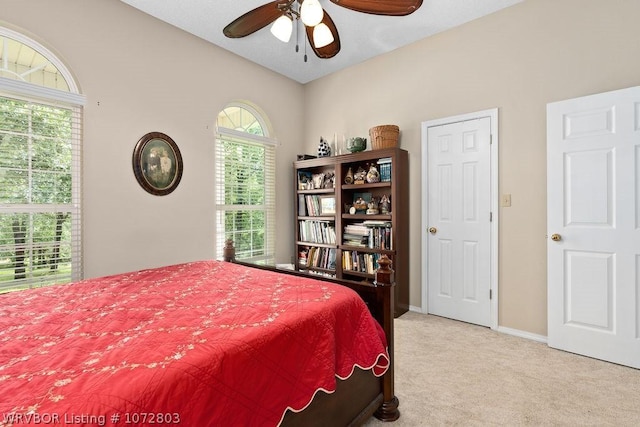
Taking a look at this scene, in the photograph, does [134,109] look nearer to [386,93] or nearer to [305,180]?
[305,180]

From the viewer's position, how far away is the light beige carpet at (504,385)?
1768 mm

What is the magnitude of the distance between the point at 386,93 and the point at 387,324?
2.87 metres

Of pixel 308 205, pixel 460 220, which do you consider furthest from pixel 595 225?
pixel 308 205

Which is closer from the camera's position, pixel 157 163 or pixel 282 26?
pixel 282 26

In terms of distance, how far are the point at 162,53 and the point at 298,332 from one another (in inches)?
120

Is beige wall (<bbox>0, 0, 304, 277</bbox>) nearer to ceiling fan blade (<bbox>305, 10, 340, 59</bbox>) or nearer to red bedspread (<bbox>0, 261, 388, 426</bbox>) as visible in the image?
red bedspread (<bbox>0, 261, 388, 426</bbox>)

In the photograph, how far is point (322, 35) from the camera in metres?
2.20

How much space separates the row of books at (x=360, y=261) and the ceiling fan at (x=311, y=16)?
2.15 m

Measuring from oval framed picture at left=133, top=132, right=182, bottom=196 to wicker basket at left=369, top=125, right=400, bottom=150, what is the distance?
209 cm

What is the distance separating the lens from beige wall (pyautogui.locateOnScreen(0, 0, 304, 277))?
8.40 ft

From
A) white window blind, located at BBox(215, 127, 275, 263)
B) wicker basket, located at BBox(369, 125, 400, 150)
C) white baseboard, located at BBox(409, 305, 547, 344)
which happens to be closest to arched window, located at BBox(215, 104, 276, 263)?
white window blind, located at BBox(215, 127, 275, 263)

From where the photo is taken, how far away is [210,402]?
0.96 m

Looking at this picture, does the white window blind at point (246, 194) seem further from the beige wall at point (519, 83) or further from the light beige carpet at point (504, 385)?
the light beige carpet at point (504, 385)

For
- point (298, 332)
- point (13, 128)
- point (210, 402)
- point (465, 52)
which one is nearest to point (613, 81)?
point (465, 52)
